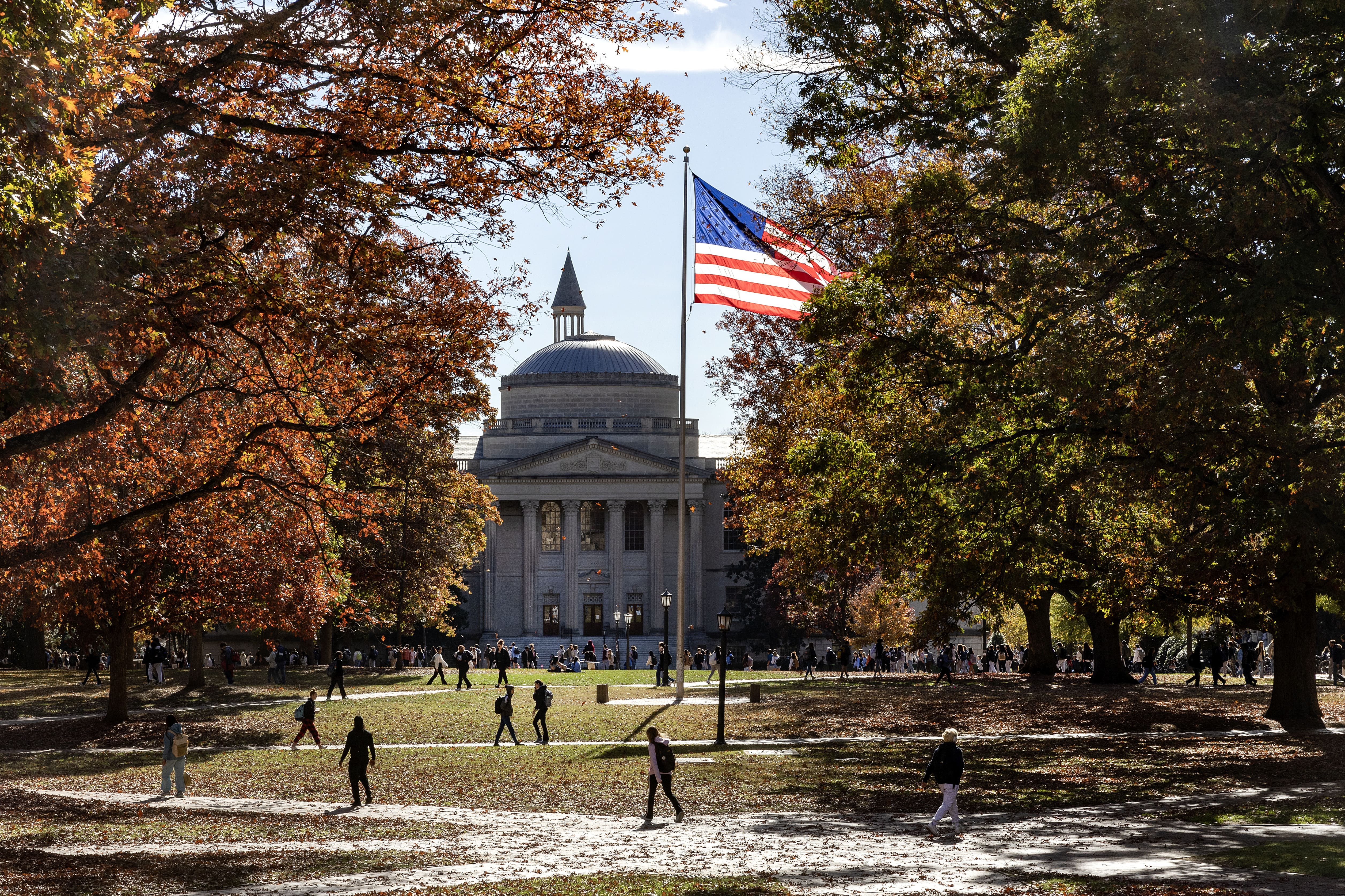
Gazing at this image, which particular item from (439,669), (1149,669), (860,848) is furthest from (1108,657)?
(860,848)

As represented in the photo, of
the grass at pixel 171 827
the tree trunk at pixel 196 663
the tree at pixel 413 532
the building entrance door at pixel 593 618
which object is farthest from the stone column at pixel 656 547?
the grass at pixel 171 827

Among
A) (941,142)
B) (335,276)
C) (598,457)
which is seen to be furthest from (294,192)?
(598,457)

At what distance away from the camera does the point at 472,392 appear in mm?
18641

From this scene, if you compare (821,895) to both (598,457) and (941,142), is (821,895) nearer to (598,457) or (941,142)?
(941,142)

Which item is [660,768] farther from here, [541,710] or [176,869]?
[541,710]

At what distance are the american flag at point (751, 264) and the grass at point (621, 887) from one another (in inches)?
586

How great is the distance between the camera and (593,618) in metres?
101

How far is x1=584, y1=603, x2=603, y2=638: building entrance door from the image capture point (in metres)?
99.8

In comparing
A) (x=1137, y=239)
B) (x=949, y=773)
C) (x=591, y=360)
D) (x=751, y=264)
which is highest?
(x=591, y=360)

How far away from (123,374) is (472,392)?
280 inches

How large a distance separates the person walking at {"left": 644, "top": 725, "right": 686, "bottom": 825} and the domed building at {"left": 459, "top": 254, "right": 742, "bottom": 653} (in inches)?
3071

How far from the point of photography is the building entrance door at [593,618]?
9981 cm

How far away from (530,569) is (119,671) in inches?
2633

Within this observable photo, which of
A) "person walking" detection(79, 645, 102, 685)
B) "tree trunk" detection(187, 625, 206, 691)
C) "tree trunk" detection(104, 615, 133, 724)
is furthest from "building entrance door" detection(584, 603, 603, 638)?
"tree trunk" detection(104, 615, 133, 724)
